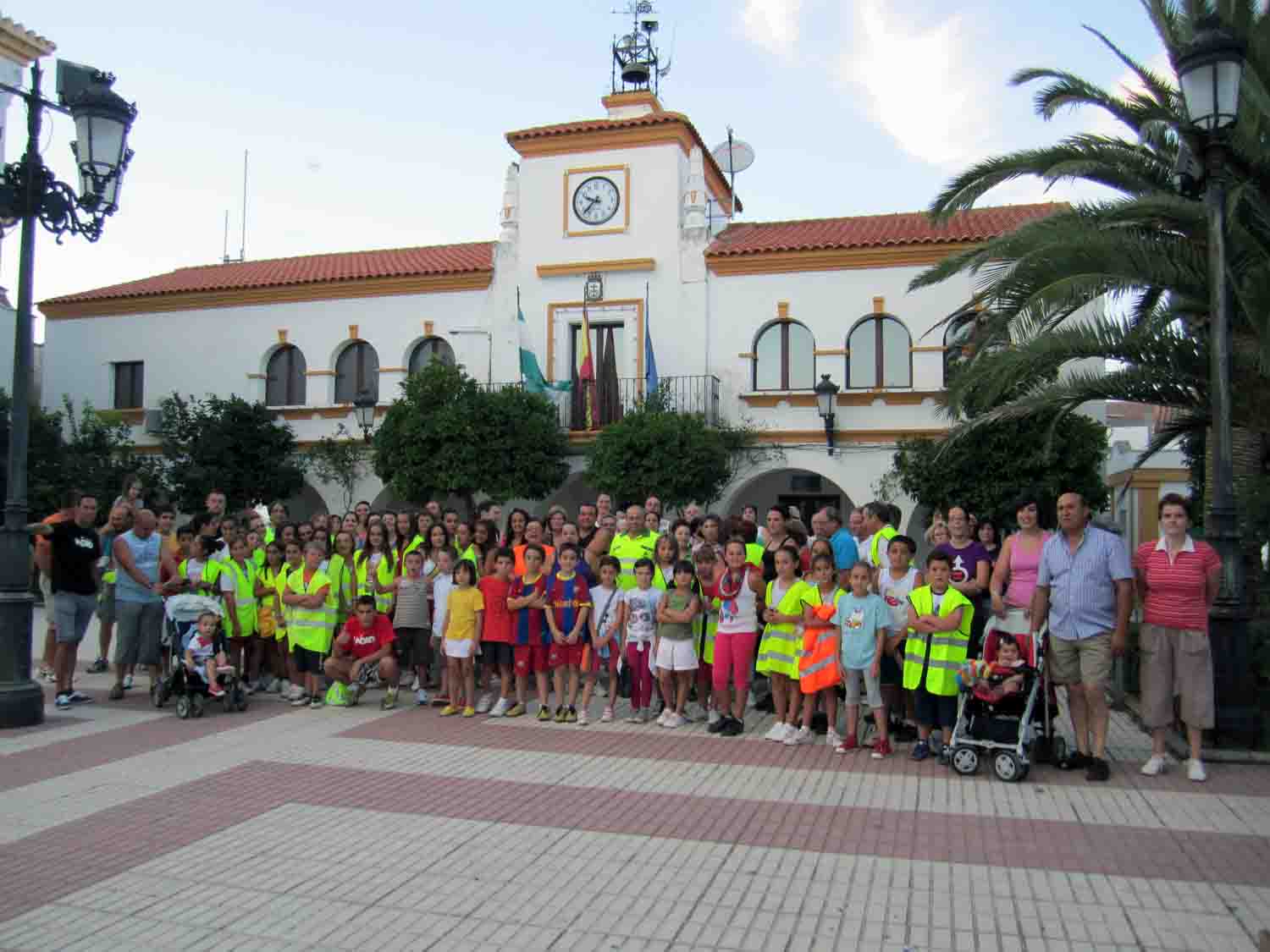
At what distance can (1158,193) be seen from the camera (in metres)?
10.6

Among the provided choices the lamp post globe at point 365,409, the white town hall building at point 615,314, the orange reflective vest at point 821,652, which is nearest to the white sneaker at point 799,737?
the orange reflective vest at point 821,652

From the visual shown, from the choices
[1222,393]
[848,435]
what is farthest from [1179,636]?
[848,435]

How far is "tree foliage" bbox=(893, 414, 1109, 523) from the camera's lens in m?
14.9

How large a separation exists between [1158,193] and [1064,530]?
16.5 ft

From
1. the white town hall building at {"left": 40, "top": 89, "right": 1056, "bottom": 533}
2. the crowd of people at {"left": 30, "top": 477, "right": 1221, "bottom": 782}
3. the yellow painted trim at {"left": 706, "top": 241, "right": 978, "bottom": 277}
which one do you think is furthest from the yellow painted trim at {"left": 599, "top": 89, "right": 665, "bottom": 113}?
the crowd of people at {"left": 30, "top": 477, "right": 1221, "bottom": 782}

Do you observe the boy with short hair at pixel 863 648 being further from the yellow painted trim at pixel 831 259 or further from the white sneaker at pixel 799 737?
the yellow painted trim at pixel 831 259

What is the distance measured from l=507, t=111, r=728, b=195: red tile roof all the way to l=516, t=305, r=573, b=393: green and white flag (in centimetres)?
362

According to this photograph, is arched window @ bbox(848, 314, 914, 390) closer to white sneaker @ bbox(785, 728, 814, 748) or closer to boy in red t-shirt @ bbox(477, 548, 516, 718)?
boy in red t-shirt @ bbox(477, 548, 516, 718)

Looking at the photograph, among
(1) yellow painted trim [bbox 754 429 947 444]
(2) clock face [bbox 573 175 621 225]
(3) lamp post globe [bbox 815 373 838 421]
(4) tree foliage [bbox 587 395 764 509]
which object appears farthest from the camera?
(2) clock face [bbox 573 175 621 225]

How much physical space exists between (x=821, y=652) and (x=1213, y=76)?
5180mm

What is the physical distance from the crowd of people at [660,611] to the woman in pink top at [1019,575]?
0.06ft

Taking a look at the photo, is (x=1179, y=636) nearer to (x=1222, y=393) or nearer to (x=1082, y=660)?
(x=1082, y=660)

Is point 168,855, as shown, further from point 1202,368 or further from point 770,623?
point 1202,368

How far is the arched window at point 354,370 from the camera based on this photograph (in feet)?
75.7
